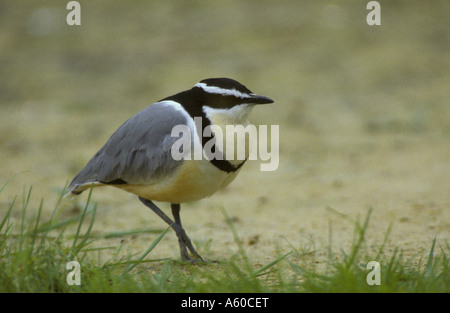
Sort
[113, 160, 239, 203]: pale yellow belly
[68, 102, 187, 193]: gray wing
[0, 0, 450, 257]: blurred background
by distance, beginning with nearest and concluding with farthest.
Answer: [113, 160, 239, 203]: pale yellow belly < [68, 102, 187, 193]: gray wing < [0, 0, 450, 257]: blurred background

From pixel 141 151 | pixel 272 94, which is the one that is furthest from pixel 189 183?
pixel 272 94

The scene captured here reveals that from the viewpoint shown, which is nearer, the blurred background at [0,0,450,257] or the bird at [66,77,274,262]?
the bird at [66,77,274,262]

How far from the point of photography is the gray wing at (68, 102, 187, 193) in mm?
3711

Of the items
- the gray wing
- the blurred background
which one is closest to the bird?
the gray wing

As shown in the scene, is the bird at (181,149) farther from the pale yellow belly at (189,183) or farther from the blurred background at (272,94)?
the blurred background at (272,94)

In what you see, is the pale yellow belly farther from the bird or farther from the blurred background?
the blurred background

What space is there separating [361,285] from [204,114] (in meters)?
1.39

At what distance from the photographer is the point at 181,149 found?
11.8ft

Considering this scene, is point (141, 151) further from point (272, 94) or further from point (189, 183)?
point (272, 94)

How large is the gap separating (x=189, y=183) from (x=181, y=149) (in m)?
0.20

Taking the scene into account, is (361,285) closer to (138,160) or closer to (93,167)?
(138,160)

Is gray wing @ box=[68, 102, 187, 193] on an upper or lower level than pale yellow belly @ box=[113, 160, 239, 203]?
upper

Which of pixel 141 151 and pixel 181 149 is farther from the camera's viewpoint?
pixel 141 151

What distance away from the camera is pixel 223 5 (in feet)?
42.3
